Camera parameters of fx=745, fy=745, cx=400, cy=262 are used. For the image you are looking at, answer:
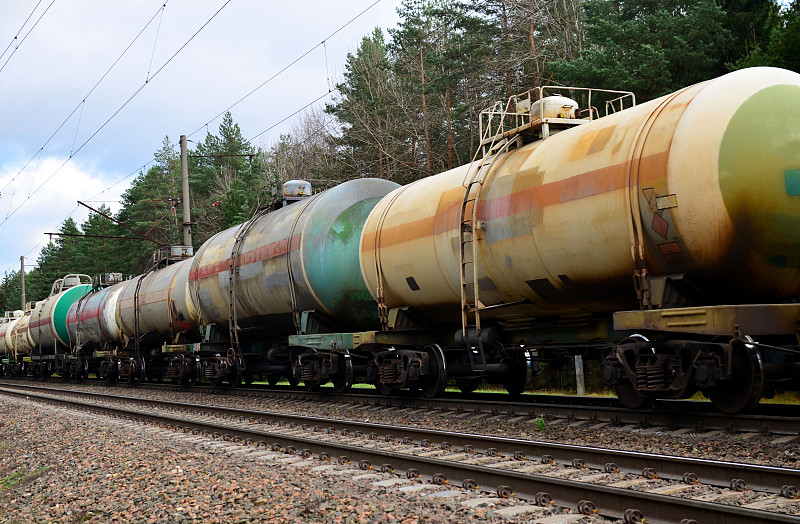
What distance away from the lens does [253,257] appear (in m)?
16.1

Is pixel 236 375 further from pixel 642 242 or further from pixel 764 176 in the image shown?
pixel 764 176

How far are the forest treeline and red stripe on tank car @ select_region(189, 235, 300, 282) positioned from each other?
1668 millimetres

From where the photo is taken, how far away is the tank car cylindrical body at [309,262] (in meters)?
14.0

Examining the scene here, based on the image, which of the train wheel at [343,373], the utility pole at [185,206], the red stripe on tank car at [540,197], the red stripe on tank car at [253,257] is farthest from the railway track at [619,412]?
the utility pole at [185,206]

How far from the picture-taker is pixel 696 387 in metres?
7.69

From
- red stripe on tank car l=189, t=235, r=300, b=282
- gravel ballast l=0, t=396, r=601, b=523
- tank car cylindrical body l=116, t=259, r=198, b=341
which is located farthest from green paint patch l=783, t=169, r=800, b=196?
tank car cylindrical body l=116, t=259, r=198, b=341

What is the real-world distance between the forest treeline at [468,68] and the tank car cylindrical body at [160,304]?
3564mm

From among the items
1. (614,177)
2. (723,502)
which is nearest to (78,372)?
(614,177)

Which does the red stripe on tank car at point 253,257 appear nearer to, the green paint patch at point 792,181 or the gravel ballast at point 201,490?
the gravel ballast at point 201,490

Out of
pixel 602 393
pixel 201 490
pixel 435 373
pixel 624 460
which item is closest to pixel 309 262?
pixel 435 373

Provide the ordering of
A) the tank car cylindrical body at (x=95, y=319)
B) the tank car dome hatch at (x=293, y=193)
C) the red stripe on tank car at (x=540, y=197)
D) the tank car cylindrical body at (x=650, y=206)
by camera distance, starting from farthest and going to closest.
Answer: the tank car cylindrical body at (x=95, y=319)
the tank car dome hatch at (x=293, y=193)
the red stripe on tank car at (x=540, y=197)
the tank car cylindrical body at (x=650, y=206)

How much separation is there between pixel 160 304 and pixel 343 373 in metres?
10.0

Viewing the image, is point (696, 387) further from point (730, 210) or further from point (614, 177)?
point (614, 177)

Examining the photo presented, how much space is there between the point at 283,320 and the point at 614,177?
9128mm
